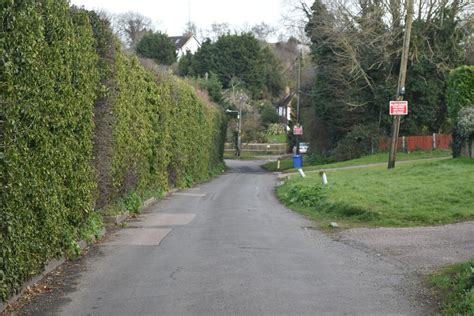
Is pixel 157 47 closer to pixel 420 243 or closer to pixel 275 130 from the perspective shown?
pixel 275 130

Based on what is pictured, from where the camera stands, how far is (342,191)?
19.3m

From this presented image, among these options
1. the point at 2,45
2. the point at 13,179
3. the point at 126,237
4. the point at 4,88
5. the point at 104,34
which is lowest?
the point at 126,237

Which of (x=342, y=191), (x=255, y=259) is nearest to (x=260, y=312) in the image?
(x=255, y=259)

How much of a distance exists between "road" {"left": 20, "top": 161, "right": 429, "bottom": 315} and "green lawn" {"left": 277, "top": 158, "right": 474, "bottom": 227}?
2433 mm

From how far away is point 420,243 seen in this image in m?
11.1

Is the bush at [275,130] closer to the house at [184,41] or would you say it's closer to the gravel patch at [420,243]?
the house at [184,41]

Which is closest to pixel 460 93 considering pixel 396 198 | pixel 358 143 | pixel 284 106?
pixel 396 198

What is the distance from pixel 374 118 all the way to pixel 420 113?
11.9 ft

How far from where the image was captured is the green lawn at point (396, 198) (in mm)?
14445

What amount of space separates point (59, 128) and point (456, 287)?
5.83m

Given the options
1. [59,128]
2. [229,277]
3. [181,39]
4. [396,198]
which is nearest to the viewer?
[229,277]

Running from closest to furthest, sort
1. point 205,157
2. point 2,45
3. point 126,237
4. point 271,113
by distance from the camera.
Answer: point 2,45, point 126,237, point 205,157, point 271,113

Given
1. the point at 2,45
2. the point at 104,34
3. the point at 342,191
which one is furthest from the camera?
the point at 342,191

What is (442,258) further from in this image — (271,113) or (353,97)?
(271,113)
